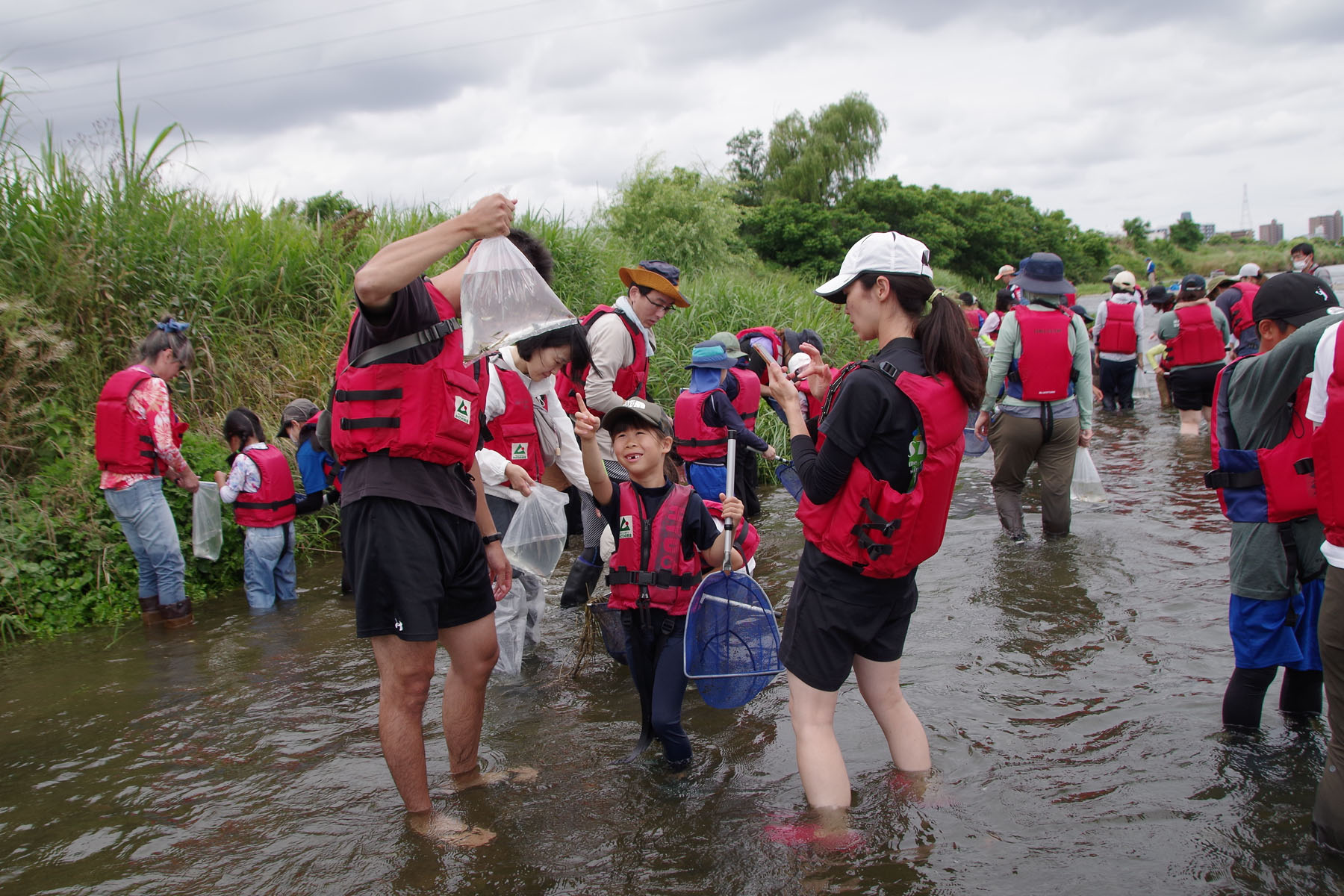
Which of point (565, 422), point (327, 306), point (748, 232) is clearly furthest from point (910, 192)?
point (565, 422)

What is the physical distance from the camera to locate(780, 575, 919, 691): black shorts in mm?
2986

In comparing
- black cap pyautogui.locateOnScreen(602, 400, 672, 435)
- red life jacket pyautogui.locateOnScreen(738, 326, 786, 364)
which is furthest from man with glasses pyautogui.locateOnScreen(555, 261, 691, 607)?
red life jacket pyautogui.locateOnScreen(738, 326, 786, 364)

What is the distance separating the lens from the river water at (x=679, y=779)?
118 inches

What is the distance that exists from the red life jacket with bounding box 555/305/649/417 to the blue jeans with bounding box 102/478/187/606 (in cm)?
308

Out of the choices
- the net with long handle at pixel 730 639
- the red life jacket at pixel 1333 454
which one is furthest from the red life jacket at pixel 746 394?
the red life jacket at pixel 1333 454

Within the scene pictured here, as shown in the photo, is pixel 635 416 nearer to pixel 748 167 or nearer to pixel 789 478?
pixel 789 478

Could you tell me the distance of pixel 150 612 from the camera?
6398 mm

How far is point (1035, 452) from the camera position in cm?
699

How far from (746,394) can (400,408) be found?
16.4 feet

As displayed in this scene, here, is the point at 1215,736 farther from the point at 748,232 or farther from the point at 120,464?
the point at 748,232

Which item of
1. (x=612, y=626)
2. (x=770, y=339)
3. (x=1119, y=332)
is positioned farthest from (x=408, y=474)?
(x=1119, y=332)

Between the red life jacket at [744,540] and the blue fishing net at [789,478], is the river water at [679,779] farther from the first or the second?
the blue fishing net at [789,478]

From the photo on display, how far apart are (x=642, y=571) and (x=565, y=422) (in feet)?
5.39

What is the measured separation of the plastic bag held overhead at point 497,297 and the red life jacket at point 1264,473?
2.56 metres
